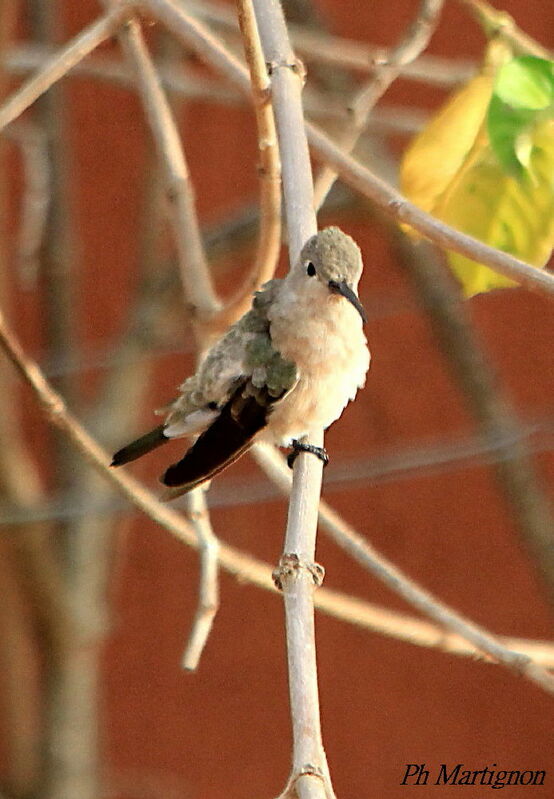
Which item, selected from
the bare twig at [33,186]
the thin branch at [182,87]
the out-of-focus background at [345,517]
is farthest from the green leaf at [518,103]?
the out-of-focus background at [345,517]

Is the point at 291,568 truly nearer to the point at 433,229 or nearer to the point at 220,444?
the point at 433,229

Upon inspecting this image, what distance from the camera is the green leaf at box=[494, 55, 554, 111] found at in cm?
116

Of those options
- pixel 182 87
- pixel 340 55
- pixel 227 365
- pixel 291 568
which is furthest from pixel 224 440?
pixel 182 87

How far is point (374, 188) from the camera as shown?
3.96 feet

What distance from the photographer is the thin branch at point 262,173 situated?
4.17 feet

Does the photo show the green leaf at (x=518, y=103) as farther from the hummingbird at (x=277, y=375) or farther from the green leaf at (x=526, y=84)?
the hummingbird at (x=277, y=375)

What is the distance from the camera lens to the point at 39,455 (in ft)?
12.1

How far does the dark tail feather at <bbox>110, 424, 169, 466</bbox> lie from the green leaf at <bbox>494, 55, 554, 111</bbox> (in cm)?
66

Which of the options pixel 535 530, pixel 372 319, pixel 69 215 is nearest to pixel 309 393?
pixel 535 530

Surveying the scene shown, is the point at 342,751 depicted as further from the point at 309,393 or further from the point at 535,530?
the point at 309,393

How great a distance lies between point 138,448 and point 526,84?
69 centimetres

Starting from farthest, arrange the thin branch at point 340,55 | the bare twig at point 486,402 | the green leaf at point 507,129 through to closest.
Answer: the bare twig at point 486,402 → the thin branch at point 340,55 → the green leaf at point 507,129

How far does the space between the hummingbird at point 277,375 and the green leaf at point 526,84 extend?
0.30 metres

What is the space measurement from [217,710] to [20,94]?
8.34 ft
